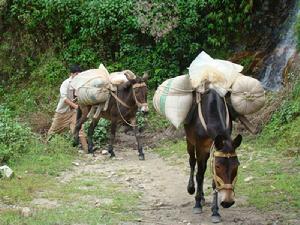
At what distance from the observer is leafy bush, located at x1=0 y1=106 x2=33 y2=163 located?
1121 cm

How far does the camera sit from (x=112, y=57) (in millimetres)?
20203

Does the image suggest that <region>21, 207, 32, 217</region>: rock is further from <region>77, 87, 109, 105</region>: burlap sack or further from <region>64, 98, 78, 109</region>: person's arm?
<region>64, 98, 78, 109</region>: person's arm

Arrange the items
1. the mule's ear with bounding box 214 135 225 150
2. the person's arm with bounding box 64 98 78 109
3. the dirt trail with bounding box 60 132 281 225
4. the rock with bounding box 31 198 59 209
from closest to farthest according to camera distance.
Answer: the mule's ear with bounding box 214 135 225 150
the dirt trail with bounding box 60 132 281 225
the rock with bounding box 31 198 59 209
the person's arm with bounding box 64 98 78 109

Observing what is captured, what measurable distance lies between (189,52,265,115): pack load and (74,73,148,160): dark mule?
506cm

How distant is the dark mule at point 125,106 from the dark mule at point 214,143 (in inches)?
178

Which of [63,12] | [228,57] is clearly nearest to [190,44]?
[228,57]

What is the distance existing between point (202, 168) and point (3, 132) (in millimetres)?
5253

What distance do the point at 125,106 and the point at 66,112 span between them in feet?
6.40

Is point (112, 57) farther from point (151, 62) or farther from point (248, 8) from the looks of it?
point (248, 8)

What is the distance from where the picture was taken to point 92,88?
43.9 feet

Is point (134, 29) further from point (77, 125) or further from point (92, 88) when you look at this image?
point (92, 88)

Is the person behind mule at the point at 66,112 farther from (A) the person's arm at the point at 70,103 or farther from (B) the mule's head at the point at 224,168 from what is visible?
(B) the mule's head at the point at 224,168

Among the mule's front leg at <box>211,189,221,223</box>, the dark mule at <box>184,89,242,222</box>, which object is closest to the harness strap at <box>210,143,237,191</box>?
the dark mule at <box>184,89,242,222</box>

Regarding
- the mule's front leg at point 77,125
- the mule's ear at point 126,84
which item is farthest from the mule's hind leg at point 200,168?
the mule's front leg at point 77,125
